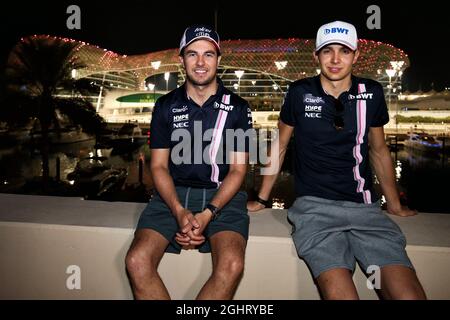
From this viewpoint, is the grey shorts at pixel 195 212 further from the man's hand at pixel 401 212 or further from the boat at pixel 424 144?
the boat at pixel 424 144

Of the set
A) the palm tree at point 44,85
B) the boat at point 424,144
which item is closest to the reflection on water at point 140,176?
the boat at point 424,144

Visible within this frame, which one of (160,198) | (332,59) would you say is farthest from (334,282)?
(332,59)

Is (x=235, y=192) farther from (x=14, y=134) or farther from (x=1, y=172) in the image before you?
(x=14, y=134)

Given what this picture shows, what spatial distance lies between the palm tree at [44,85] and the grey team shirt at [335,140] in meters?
12.7

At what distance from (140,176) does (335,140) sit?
47.1ft

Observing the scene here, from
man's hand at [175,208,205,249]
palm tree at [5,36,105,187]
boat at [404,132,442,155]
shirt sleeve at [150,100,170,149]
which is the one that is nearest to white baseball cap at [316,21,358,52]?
shirt sleeve at [150,100,170,149]

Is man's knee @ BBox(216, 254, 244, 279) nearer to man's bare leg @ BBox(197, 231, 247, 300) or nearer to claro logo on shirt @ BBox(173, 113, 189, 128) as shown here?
man's bare leg @ BBox(197, 231, 247, 300)

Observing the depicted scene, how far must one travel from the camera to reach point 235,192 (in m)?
2.33

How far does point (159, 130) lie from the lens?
2.45m

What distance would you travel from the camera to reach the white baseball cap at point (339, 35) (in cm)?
233

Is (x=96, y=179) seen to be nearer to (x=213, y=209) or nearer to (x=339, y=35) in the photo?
(x=213, y=209)

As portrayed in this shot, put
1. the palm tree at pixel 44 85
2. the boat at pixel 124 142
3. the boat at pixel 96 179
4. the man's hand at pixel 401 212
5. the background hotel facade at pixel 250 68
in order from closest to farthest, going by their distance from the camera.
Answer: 1. the man's hand at pixel 401 212
2. the boat at pixel 96 179
3. the palm tree at pixel 44 85
4. the boat at pixel 124 142
5. the background hotel facade at pixel 250 68

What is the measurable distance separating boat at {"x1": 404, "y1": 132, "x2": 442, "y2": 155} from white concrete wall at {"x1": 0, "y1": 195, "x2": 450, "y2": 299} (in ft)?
98.8
